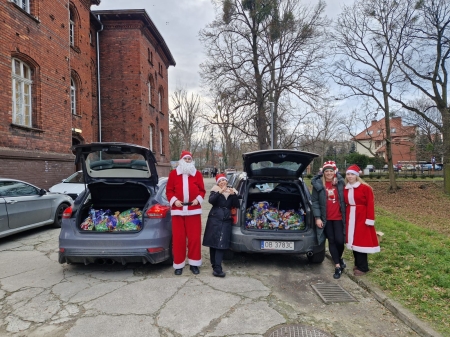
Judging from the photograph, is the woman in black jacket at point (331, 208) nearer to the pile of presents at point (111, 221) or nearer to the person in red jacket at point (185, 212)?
the person in red jacket at point (185, 212)

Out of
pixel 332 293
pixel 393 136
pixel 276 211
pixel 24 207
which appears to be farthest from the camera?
pixel 393 136

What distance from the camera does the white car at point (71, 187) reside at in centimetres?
981

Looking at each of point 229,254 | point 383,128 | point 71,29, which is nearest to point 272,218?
point 229,254

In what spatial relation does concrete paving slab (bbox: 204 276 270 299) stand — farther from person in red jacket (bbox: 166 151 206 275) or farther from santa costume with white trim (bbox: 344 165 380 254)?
santa costume with white trim (bbox: 344 165 380 254)

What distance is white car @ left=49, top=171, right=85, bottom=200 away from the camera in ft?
32.2

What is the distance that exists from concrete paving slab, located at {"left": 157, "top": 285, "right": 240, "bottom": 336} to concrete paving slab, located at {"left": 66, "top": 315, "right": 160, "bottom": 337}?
0.52ft

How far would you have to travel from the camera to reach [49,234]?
25.4 ft

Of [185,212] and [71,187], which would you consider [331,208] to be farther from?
[71,187]

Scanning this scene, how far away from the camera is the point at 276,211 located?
18.1 feet

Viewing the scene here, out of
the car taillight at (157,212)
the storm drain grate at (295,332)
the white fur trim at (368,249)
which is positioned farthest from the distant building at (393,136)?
the storm drain grate at (295,332)

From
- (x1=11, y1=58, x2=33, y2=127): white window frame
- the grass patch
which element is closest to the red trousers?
the grass patch

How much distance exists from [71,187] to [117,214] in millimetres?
5872

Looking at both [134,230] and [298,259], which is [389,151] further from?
[134,230]

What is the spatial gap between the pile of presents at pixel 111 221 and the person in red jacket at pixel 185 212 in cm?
67
